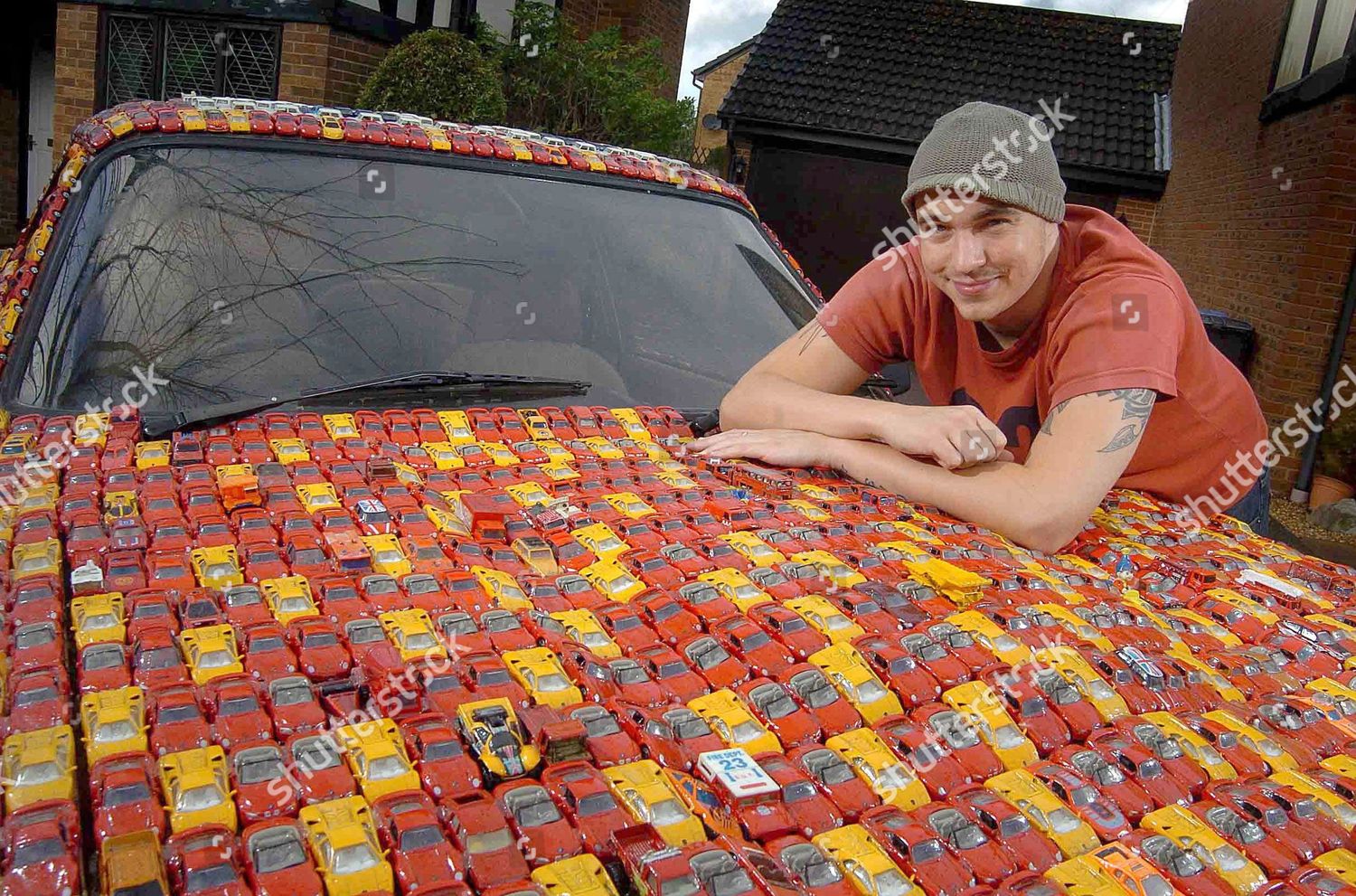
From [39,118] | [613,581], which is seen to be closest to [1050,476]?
[613,581]

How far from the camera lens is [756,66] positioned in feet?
46.0

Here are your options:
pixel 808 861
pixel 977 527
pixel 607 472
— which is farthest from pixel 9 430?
pixel 977 527

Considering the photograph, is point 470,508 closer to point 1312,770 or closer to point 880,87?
point 1312,770

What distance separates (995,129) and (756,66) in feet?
42.1

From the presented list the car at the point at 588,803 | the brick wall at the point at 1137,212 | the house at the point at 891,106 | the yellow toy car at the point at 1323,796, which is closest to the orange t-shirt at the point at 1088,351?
the yellow toy car at the point at 1323,796

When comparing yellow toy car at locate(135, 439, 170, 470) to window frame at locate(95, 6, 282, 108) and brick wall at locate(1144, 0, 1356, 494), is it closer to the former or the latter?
window frame at locate(95, 6, 282, 108)

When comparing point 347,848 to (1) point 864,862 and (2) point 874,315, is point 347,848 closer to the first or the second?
(1) point 864,862

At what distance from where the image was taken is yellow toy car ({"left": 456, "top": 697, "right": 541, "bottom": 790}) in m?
1.02

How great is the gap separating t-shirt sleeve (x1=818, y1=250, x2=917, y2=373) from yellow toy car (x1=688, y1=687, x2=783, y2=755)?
4.95 ft

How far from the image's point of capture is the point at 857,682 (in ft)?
4.07

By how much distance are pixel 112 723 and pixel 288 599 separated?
31 cm

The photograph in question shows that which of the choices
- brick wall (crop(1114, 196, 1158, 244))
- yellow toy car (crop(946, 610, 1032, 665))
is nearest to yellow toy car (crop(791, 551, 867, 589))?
yellow toy car (crop(946, 610, 1032, 665))

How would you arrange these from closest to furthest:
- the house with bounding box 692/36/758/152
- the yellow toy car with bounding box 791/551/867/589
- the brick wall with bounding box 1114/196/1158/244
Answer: the yellow toy car with bounding box 791/551/867/589 → the brick wall with bounding box 1114/196/1158/244 → the house with bounding box 692/36/758/152

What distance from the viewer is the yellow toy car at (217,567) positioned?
132 cm
